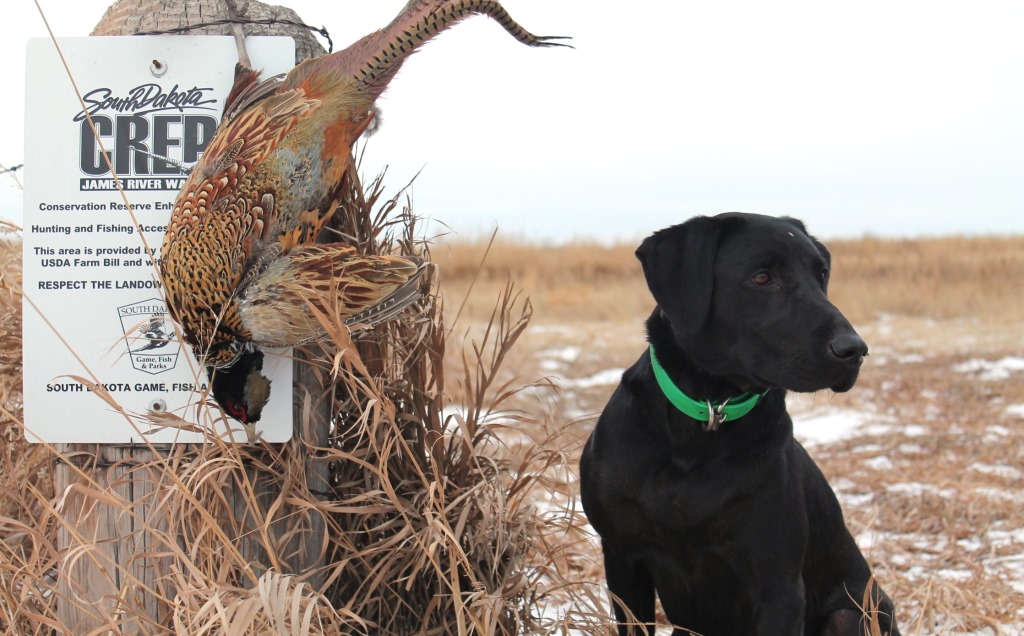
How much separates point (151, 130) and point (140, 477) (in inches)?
35.0

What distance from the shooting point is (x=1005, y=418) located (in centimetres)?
622

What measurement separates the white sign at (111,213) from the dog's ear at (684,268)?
0.95 m

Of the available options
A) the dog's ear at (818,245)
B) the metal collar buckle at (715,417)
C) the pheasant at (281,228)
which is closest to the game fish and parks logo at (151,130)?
the pheasant at (281,228)

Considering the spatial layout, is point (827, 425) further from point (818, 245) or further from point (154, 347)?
point (154, 347)

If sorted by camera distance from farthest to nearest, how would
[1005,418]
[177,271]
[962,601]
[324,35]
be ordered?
1. [1005,418]
2. [962,601]
3. [324,35]
4. [177,271]

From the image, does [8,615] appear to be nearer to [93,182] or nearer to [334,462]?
[334,462]

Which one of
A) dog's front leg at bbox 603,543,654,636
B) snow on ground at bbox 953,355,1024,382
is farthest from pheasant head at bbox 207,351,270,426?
snow on ground at bbox 953,355,1024,382

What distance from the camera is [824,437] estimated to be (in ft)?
19.6

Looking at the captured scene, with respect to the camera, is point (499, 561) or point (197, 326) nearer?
point (197, 326)

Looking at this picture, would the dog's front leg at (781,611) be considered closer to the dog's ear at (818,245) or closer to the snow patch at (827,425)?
the dog's ear at (818,245)

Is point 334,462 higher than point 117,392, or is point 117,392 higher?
point 117,392

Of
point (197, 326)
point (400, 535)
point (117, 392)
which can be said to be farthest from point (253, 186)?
point (400, 535)

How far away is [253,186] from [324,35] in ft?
1.86

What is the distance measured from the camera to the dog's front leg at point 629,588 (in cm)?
238
